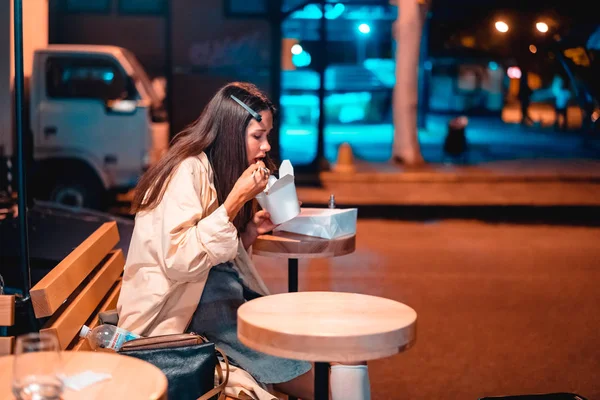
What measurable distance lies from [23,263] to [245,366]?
89 centimetres

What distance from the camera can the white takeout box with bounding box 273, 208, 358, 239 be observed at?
154 inches

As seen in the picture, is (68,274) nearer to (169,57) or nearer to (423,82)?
(169,57)

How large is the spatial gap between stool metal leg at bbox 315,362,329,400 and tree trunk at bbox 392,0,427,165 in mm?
12201

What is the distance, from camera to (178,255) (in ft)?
9.86

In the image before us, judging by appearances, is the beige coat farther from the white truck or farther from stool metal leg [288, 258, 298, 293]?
the white truck

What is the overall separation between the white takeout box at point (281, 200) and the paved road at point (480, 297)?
5.44 ft

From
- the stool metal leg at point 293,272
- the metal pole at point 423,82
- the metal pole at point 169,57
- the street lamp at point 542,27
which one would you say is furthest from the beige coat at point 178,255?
the metal pole at point 423,82

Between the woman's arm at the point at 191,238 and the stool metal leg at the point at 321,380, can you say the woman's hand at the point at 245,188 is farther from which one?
the stool metal leg at the point at 321,380

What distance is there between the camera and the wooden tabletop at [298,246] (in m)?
3.83

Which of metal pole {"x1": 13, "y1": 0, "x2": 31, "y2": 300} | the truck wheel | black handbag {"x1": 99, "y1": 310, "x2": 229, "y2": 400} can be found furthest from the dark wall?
black handbag {"x1": 99, "y1": 310, "x2": 229, "y2": 400}

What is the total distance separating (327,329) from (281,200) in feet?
3.82

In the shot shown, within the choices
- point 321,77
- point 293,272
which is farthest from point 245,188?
point 321,77

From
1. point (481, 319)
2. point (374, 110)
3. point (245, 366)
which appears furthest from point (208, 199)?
point (374, 110)

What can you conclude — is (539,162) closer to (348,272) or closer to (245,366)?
(348,272)
